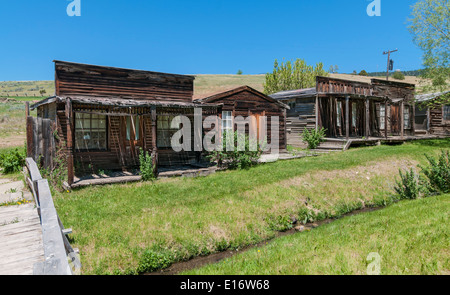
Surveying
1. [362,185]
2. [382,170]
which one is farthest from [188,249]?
[382,170]

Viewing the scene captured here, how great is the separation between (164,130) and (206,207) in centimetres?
663

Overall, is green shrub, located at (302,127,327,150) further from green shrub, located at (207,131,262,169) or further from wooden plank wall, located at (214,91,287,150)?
green shrub, located at (207,131,262,169)

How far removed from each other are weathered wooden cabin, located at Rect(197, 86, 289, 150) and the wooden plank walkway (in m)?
10.2

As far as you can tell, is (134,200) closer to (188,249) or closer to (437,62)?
(188,249)

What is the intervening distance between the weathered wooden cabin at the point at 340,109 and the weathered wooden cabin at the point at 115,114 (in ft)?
27.4

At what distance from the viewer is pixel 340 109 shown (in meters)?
21.3

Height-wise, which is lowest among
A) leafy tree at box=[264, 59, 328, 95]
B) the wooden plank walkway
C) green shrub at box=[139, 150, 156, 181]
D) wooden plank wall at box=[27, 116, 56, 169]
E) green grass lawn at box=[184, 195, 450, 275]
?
green grass lawn at box=[184, 195, 450, 275]

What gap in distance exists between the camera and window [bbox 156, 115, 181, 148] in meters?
14.4

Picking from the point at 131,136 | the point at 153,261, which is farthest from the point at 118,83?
the point at 153,261

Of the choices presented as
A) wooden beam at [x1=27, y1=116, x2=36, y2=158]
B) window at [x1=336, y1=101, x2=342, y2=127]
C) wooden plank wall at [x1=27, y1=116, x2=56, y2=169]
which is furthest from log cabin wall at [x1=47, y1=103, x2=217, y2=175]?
window at [x1=336, y1=101, x2=342, y2=127]

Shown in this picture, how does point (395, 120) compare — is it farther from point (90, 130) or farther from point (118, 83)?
point (90, 130)

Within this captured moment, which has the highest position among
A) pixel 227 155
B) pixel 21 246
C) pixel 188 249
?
pixel 227 155

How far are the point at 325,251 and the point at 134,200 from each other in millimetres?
5942

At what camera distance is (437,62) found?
21.0 meters
